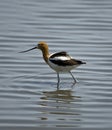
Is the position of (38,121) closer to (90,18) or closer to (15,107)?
(15,107)

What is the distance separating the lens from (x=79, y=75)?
12398 mm

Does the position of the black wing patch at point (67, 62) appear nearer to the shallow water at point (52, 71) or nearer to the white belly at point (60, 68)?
the white belly at point (60, 68)

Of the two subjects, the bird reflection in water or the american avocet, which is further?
the american avocet

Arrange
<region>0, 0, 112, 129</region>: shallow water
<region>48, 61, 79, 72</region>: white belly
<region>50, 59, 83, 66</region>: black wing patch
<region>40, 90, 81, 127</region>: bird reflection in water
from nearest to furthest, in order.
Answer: <region>40, 90, 81, 127</region>: bird reflection in water, <region>0, 0, 112, 129</region>: shallow water, <region>50, 59, 83, 66</region>: black wing patch, <region>48, 61, 79, 72</region>: white belly

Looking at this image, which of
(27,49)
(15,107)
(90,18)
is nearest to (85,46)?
(27,49)

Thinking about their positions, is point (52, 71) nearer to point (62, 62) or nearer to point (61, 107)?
point (62, 62)

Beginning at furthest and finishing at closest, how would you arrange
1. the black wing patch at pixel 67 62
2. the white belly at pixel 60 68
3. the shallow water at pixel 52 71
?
the white belly at pixel 60 68 < the black wing patch at pixel 67 62 < the shallow water at pixel 52 71

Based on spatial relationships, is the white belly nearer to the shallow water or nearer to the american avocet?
the american avocet

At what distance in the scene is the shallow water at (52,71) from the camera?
32.8 ft

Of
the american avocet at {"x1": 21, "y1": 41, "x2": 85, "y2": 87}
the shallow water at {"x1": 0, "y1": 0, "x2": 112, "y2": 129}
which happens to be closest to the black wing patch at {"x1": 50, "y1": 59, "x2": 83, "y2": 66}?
the american avocet at {"x1": 21, "y1": 41, "x2": 85, "y2": 87}

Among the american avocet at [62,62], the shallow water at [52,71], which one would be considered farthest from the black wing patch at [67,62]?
the shallow water at [52,71]

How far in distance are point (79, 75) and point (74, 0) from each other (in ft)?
A: 19.4

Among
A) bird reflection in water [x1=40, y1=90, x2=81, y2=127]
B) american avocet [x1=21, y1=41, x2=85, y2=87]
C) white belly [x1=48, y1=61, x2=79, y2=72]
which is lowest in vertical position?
bird reflection in water [x1=40, y1=90, x2=81, y2=127]

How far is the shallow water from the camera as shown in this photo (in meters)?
9.98
